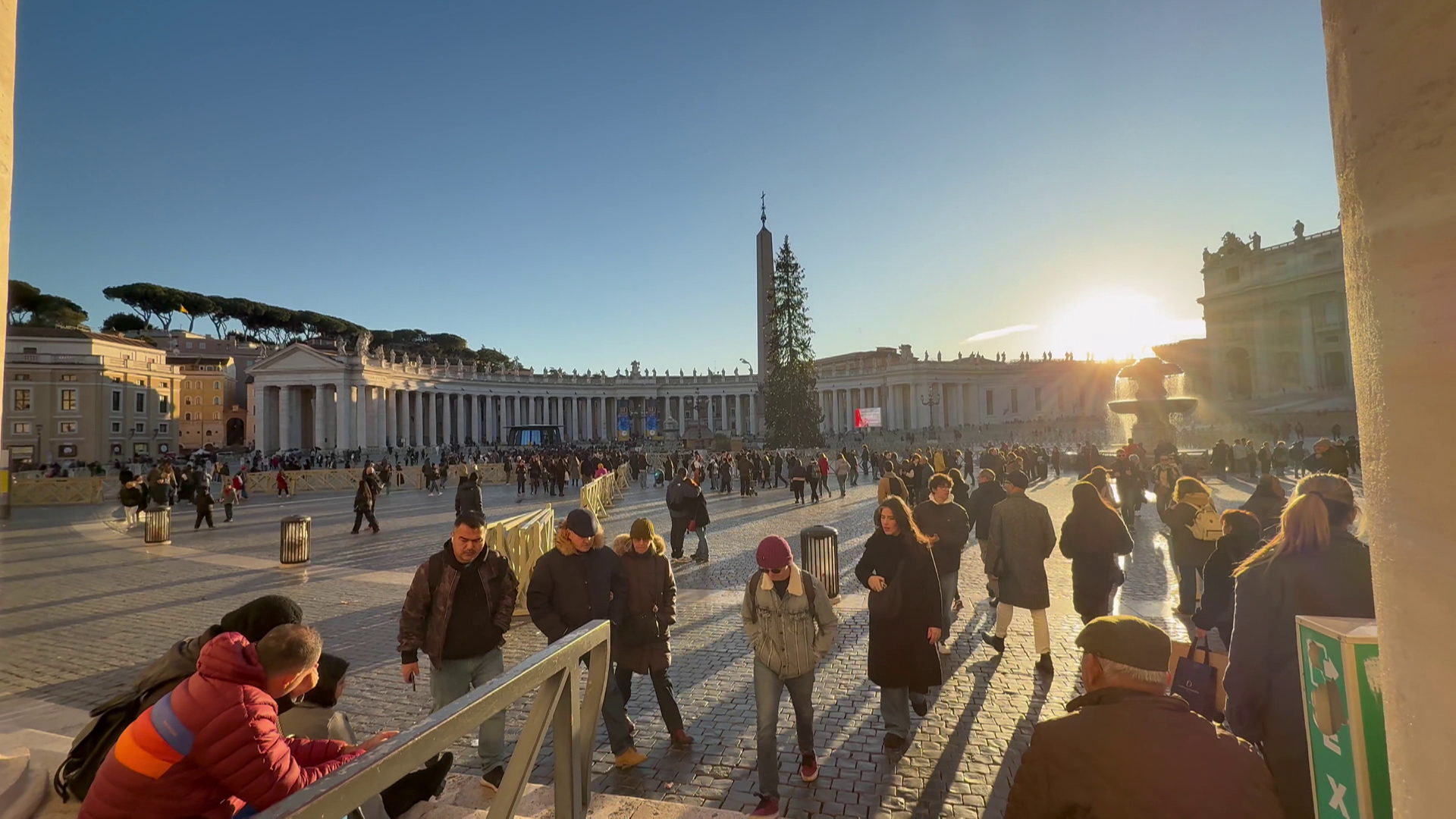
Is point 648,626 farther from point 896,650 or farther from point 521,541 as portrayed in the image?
point 521,541

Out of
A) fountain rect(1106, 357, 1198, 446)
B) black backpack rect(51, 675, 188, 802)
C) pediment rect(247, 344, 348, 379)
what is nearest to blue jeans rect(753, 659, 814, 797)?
black backpack rect(51, 675, 188, 802)

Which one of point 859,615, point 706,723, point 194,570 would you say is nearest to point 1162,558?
point 859,615

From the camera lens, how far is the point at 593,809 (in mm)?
3713

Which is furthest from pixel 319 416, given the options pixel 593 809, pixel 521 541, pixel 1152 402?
pixel 593 809

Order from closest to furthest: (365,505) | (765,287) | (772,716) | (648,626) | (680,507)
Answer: (772,716), (648,626), (680,507), (365,505), (765,287)

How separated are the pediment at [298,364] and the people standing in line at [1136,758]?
214 ft

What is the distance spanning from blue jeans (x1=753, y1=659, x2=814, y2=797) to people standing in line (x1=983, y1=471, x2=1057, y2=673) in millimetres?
2904

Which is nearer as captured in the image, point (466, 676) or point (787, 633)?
point (787, 633)

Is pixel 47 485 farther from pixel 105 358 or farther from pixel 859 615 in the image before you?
pixel 105 358

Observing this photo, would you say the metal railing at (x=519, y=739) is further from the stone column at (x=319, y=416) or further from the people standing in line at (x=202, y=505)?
the stone column at (x=319, y=416)

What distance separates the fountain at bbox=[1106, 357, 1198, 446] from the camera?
27.4 m

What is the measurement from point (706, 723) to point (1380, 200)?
505 cm

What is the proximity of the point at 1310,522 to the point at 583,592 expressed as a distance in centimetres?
412

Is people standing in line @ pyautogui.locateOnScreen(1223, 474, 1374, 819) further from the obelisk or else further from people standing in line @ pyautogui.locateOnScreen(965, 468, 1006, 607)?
the obelisk
